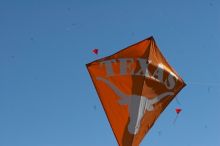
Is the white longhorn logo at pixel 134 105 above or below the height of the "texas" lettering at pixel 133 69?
below

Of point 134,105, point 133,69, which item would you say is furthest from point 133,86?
point 134,105

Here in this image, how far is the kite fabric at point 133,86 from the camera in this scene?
29.4 m

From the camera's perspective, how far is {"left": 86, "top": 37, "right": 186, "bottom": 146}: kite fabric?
96.5 feet

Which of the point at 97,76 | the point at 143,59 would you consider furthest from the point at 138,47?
the point at 97,76

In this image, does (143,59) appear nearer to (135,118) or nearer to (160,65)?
(160,65)

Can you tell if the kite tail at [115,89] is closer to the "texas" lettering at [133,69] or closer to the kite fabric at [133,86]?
the kite fabric at [133,86]

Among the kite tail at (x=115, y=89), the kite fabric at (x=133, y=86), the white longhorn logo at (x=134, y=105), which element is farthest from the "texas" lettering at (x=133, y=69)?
the white longhorn logo at (x=134, y=105)

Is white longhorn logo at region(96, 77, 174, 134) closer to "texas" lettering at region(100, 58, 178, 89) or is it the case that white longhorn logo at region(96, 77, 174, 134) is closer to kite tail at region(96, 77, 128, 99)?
kite tail at region(96, 77, 128, 99)

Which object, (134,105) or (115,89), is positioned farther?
(115,89)

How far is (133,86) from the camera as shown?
29750mm

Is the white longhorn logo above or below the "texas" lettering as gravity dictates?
below

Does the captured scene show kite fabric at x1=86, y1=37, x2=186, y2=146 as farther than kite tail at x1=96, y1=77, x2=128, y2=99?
No

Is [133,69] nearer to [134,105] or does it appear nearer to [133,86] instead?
[133,86]

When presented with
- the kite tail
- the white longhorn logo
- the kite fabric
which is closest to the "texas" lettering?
the kite fabric
